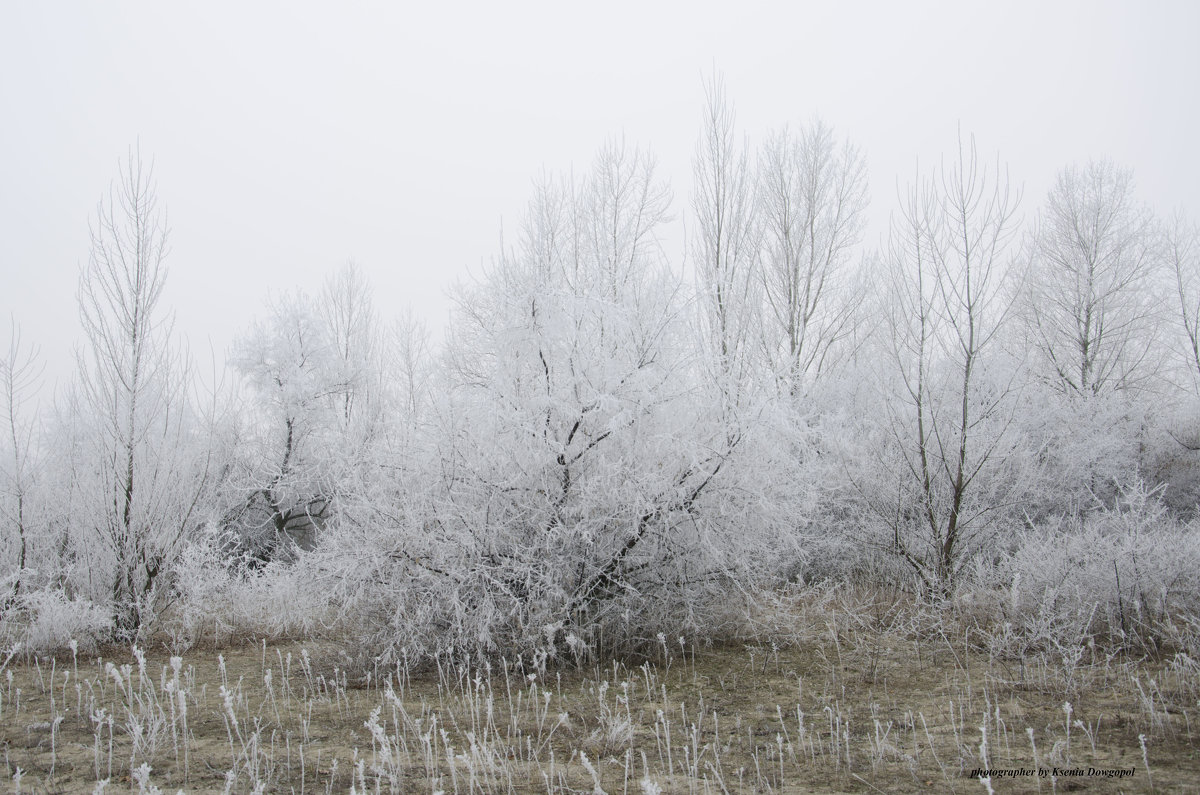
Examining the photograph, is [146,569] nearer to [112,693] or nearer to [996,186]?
[112,693]

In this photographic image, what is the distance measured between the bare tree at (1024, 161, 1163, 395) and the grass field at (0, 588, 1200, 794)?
11.1 meters

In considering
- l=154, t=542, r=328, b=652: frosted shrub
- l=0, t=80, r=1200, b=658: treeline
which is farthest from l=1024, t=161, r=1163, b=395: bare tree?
l=154, t=542, r=328, b=652: frosted shrub

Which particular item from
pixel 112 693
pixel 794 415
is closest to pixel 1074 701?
pixel 794 415

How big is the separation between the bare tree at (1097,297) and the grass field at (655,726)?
36.4ft

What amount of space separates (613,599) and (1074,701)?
3039 mm

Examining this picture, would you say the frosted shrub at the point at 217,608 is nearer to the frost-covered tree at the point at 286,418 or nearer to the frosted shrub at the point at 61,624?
the frosted shrub at the point at 61,624

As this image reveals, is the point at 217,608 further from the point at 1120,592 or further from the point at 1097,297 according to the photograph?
the point at 1097,297

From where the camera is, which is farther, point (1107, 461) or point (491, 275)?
point (1107, 461)

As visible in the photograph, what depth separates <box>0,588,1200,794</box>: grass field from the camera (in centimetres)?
330

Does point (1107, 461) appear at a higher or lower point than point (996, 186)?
lower

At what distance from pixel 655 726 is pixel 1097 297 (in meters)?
14.5

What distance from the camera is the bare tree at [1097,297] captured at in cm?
1442

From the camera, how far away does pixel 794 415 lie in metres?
5.72

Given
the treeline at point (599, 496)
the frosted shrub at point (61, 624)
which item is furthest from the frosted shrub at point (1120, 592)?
the frosted shrub at point (61, 624)
